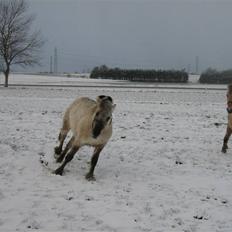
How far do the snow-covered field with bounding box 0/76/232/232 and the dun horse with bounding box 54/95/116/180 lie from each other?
0.38 metres

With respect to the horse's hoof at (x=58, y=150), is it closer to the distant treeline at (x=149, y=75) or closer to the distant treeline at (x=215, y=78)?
the distant treeline at (x=149, y=75)

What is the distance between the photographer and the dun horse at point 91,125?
23.6 feet

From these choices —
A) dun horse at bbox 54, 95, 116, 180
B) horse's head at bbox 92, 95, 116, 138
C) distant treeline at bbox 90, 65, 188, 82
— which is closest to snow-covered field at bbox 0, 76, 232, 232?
dun horse at bbox 54, 95, 116, 180

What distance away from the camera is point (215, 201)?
265 inches

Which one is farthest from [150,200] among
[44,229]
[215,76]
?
[215,76]

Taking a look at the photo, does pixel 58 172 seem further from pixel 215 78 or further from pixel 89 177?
pixel 215 78

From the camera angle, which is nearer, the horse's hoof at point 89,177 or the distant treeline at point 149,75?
the horse's hoof at point 89,177

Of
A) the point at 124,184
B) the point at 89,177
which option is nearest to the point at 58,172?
the point at 89,177

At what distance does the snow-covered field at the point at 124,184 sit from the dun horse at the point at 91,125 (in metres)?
0.38

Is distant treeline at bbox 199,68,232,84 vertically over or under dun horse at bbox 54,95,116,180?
over

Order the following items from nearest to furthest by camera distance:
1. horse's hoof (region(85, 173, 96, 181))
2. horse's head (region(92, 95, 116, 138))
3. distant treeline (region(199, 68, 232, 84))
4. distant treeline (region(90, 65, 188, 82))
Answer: horse's head (region(92, 95, 116, 138)) < horse's hoof (region(85, 173, 96, 181)) < distant treeline (region(199, 68, 232, 84)) < distant treeline (region(90, 65, 188, 82))

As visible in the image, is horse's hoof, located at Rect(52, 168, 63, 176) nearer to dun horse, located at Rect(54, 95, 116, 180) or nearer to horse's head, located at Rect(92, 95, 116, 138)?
dun horse, located at Rect(54, 95, 116, 180)

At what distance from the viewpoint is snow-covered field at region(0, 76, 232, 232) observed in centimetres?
566

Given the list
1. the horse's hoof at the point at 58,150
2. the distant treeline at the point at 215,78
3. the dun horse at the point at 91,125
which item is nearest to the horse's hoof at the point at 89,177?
the dun horse at the point at 91,125
